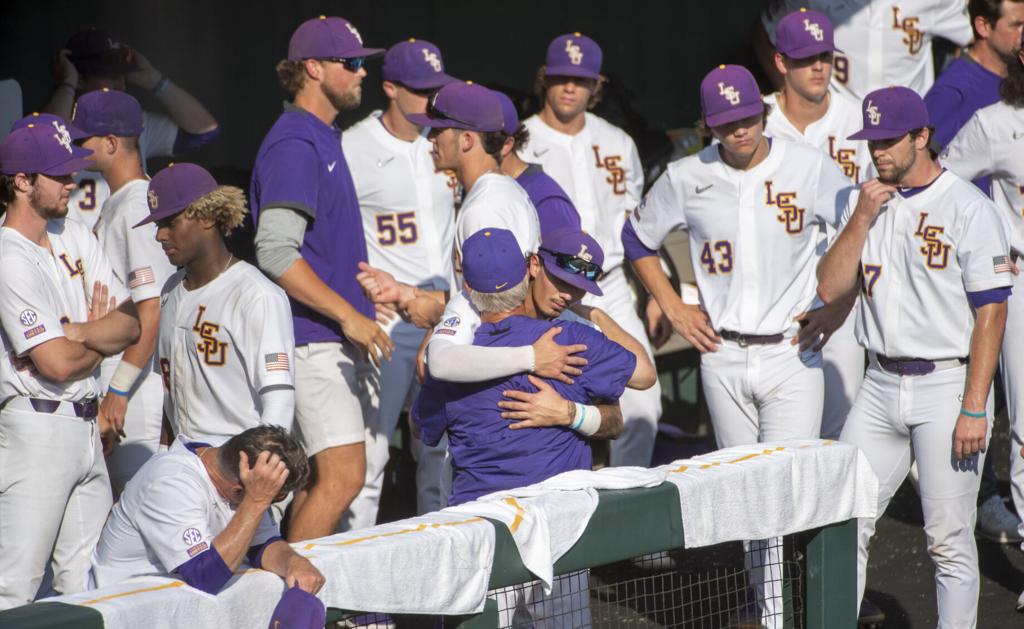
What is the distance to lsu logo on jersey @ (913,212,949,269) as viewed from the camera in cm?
445

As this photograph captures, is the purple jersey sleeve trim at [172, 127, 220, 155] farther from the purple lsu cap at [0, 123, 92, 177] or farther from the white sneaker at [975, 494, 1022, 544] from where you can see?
the white sneaker at [975, 494, 1022, 544]

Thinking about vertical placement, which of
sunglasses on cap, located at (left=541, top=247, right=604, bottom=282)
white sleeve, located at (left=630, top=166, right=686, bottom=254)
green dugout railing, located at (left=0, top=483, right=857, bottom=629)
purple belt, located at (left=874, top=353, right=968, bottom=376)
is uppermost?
white sleeve, located at (left=630, top=166, right=686, bottom=254)

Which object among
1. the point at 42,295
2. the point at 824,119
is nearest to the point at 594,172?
the point at 824,119

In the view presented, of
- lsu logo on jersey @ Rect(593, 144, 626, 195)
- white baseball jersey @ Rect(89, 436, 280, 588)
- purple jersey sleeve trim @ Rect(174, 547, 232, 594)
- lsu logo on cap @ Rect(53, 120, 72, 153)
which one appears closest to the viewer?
purple jersey sleeve trim @ Rect(174, 547, 232, 594)

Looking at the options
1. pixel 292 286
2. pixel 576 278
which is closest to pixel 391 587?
pixel 576 278

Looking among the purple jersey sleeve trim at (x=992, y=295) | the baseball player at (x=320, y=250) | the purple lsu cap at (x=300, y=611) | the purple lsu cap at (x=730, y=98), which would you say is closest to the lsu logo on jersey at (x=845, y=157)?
the purple lsu cap at (x=730, y=98)

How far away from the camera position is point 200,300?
420 cm

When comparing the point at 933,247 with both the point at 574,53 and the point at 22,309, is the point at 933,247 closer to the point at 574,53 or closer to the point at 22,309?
the point at 574,53

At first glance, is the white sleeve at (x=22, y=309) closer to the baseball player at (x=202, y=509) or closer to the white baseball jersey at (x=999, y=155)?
the baseball player at (x=202, y=509)

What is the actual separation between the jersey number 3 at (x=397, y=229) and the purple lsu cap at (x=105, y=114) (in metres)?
1.16

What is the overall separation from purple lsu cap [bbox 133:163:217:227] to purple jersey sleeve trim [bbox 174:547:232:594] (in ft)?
4.55

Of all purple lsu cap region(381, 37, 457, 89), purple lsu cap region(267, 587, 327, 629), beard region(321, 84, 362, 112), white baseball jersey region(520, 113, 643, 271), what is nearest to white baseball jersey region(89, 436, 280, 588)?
purple lsu cap region(267, 587, 327, 629)

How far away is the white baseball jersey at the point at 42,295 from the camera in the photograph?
4094 millimetres

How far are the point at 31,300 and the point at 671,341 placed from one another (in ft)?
12.5
